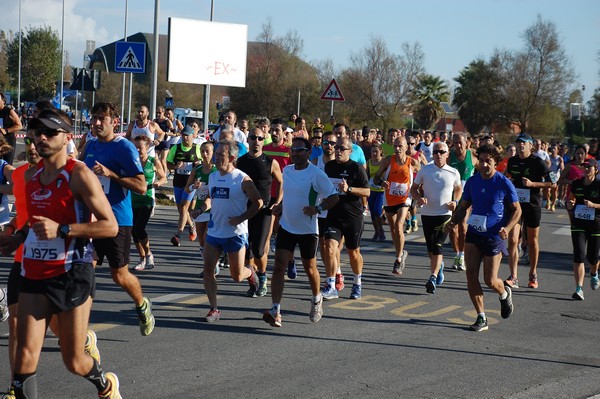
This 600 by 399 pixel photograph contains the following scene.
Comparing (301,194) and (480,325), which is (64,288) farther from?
(480,325)

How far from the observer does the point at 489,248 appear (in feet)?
29.3

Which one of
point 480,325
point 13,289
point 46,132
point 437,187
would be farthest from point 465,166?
point 46,132

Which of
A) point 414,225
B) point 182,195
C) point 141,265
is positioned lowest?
point 414,225

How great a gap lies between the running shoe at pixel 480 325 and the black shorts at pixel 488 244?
0.66 m

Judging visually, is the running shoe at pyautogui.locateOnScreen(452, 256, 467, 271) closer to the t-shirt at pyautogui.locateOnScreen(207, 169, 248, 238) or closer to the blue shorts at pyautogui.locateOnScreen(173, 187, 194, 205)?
the blue shorts at pyautogui.locateOnScreen(173, 187, 194, 205)

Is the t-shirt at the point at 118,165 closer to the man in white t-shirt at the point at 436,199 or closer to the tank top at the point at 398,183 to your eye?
the man in white t-shirt at the point at 436,199

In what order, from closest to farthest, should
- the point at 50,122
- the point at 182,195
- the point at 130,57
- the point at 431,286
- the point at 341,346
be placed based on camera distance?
the point at 50,122, the point at 341,346, the point at 431,286, the point at 182,195, the point at 130,57

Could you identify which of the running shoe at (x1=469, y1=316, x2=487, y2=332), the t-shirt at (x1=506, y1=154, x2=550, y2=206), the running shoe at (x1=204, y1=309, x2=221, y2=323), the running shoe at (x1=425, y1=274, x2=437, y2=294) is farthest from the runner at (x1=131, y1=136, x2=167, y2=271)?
the t-shirt at (x1=506, y1=154, x2=550, y2=206)

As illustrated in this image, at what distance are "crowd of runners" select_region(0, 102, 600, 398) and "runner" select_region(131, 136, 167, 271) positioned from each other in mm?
25

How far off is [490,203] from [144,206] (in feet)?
14.8

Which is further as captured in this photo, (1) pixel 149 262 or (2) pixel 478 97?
(2) pixel 478 97

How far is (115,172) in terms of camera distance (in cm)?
808

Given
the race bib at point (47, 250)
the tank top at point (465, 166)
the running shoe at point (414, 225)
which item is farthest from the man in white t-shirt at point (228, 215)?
the running shoe at point (414, 225)

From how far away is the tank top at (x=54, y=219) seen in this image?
5.06 meters
